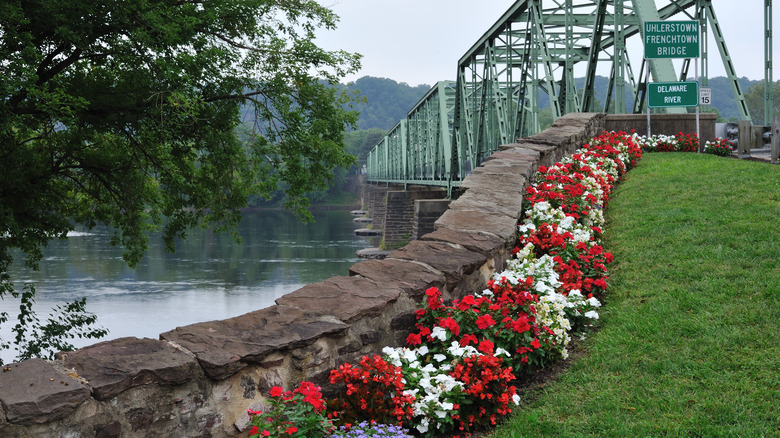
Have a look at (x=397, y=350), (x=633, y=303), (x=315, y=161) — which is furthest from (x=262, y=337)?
(x=315, y=161)

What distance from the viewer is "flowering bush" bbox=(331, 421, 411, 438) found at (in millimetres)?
3090

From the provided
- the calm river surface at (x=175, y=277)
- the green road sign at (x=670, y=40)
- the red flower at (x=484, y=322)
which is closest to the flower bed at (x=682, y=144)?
the green road sign at (x=670, y=40)

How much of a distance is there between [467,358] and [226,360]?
1382mm

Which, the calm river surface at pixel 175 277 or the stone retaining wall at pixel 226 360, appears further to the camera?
the calm river surface at pixel 175 277

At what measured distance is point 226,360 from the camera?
2.97 m

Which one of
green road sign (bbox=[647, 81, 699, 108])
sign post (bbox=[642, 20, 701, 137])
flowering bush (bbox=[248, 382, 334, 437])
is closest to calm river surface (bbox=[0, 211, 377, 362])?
green road sign (bbox=[647, 81, 699, 108])

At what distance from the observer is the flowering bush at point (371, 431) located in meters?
3.09

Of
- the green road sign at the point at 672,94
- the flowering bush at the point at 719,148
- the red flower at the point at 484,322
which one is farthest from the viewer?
the green road sign at the point at 672,94

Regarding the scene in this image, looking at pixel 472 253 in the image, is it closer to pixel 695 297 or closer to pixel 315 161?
pixel 695 297

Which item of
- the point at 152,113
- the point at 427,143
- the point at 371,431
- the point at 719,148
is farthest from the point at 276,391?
the point at 427,143

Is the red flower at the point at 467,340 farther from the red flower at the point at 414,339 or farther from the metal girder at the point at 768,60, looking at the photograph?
the metal girder at the point at 768,60

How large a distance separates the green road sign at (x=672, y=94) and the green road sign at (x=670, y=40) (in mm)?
543

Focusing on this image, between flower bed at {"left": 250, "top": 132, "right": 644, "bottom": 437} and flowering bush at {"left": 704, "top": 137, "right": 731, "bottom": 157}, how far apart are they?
7.79m

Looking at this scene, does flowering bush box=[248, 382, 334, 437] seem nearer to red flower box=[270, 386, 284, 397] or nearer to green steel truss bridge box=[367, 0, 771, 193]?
red flower box=[270, 386, 284, 397]
